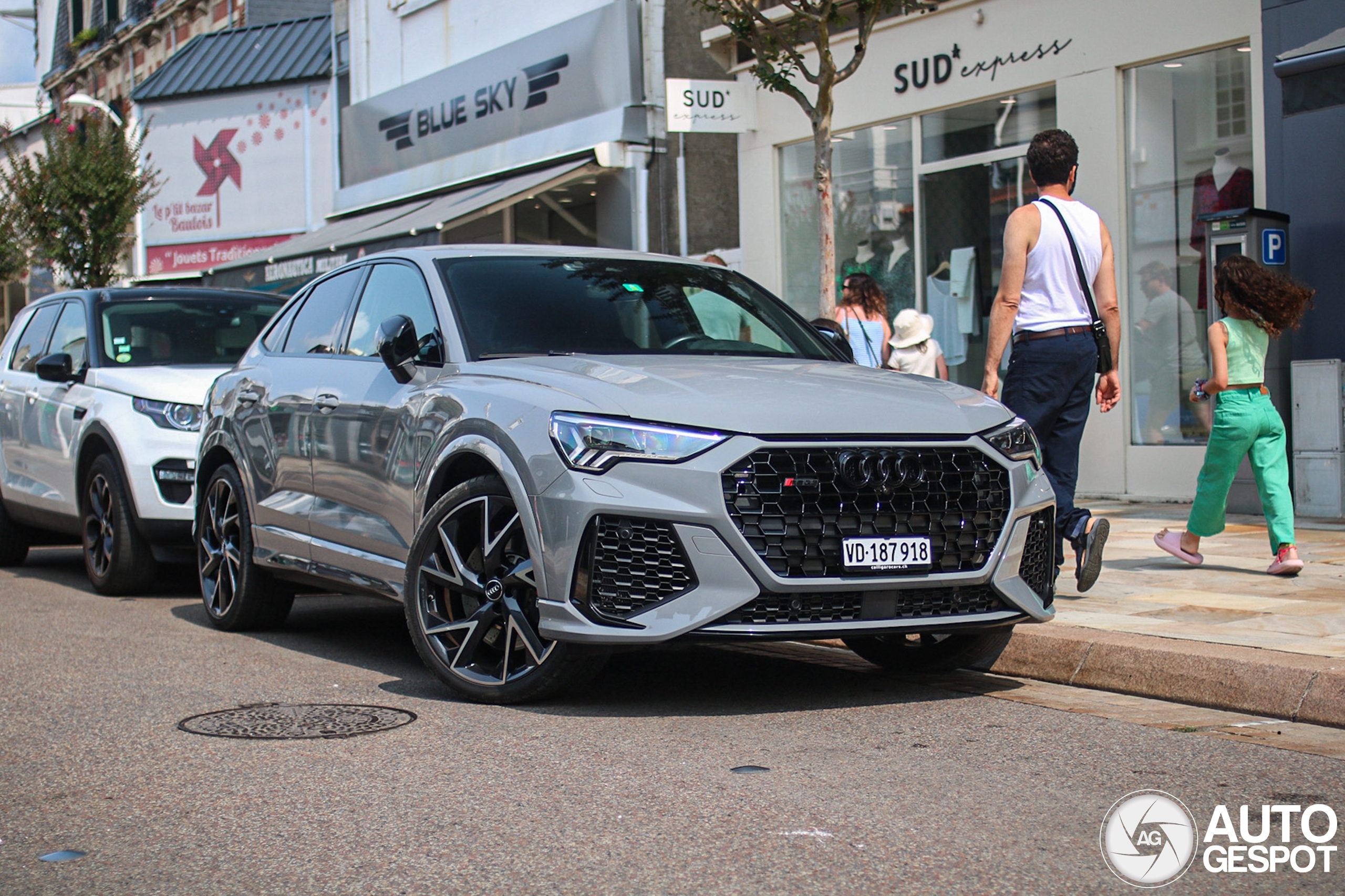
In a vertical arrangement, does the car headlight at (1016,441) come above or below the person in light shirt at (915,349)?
below

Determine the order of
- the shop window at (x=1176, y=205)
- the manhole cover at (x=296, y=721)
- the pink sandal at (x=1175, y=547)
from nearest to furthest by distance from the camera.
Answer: the manhole cover at (x=296, y=721)
the pink sandal at (x=1175, y=547)
the shop window at (x=1176, y=205)

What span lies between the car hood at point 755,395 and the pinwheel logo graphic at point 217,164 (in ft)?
90.4

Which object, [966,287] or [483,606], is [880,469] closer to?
[483,606]

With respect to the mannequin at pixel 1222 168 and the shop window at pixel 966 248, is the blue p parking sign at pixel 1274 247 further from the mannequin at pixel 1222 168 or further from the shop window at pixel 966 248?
the shop window at pixel 966 248

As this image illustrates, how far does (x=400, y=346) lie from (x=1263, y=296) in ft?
14.7

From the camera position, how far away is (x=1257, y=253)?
10672 mm


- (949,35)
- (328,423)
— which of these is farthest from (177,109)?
(328,423)

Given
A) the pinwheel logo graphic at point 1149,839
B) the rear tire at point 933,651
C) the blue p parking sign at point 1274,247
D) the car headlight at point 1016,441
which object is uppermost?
the blue p parking sign at point 1274,247

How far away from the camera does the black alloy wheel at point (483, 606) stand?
515 cm

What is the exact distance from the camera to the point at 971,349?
14.3m

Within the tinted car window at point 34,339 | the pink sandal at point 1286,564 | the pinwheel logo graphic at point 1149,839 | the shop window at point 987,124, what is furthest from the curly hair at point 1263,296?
the tinted car window at point 34,339

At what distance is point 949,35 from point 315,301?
8.40m

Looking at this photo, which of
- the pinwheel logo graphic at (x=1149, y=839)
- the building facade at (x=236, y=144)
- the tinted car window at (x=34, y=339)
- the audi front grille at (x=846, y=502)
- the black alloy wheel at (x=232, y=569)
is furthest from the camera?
the building facade at (x=236, y=144)

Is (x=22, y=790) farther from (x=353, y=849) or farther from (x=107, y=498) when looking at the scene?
(x=107, y=498)
